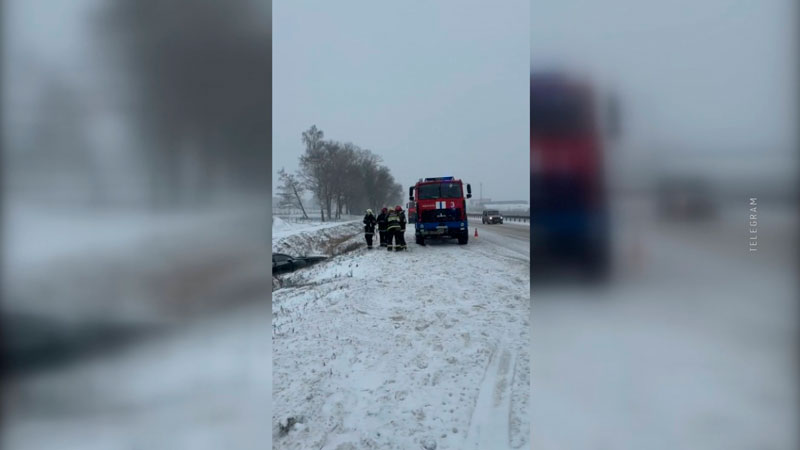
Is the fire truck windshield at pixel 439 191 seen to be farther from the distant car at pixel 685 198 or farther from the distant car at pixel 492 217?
the distant car at pixel 492 217

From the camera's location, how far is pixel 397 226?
26.8ft

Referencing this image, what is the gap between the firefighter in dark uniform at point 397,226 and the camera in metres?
8.16

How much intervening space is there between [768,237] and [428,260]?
5248 mm

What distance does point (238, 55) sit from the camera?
4.47ft

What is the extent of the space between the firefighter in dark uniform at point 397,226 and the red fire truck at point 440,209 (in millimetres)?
668

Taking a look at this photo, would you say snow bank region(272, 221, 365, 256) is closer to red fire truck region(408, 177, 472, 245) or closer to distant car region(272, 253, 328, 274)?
distant car region(272, 253, 328, 274)

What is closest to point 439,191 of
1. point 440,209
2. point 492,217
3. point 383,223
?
point 440,209

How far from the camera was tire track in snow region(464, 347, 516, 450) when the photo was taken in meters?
1.56

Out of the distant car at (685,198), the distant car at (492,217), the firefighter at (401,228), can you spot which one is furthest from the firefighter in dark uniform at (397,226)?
the distant car at (492,217)

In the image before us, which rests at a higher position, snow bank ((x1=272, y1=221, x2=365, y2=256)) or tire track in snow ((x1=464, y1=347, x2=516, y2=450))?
snow bank ((x1=272, y1=221, x2=365, y2=256))

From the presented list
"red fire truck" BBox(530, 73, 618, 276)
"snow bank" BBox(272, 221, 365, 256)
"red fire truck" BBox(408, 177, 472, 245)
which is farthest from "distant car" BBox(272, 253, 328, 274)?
"red fire truck" BBox(530, 73, 618, 276)

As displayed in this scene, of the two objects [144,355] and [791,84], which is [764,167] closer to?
[791,84]

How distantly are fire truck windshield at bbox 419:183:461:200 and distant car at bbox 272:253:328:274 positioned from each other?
346cm

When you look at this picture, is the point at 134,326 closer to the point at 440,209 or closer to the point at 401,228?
the point at 401,228
